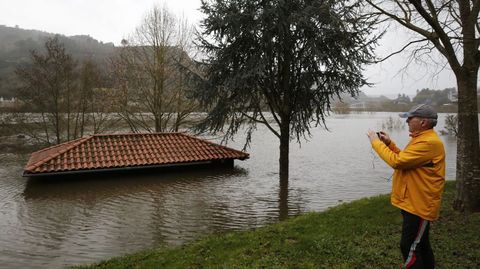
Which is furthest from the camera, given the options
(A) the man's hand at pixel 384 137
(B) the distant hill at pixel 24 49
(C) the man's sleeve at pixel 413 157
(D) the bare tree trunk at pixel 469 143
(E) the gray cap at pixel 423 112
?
(B) the distant hill at pixel 24 49

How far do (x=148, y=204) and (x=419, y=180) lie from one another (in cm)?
877

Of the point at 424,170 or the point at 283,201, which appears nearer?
the point at 424,170

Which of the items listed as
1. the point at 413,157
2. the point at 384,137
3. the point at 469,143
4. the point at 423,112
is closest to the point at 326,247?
the point at 384,137

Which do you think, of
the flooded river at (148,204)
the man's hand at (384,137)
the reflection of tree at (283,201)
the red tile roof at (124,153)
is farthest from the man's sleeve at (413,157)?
the red tile roof at (124,153)

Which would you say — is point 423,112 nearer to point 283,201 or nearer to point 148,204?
point 283,201

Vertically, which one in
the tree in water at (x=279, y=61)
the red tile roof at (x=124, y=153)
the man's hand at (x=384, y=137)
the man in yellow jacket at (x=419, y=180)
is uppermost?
the tree in water at (x=279, y=61)

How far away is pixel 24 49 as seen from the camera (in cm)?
8031

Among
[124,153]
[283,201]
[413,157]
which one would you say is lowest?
[283,201]

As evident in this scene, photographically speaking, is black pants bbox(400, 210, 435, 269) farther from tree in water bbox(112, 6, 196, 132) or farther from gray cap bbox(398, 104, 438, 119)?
tree in water bbox(112, 6, 196, 132)

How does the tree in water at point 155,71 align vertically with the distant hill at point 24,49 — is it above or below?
below

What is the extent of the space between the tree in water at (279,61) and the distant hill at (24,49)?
18.2 m

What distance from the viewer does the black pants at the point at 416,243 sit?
3799 millimetres

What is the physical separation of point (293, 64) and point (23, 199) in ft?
34.4

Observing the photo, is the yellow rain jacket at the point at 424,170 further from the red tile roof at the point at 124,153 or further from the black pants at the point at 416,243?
the red tile roof at the point at 124,153
